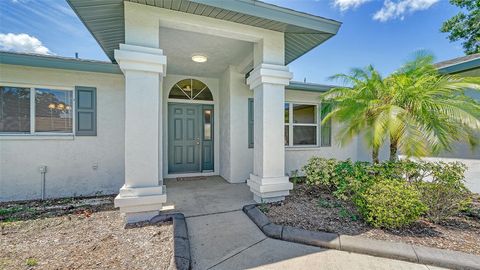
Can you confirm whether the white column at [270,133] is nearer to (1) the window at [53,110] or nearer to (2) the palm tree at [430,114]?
(2) the palm tree at [430,114]

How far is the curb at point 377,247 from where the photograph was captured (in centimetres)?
225

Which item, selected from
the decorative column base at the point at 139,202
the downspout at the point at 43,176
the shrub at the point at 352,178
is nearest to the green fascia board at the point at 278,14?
the shrub at the point at 352,178

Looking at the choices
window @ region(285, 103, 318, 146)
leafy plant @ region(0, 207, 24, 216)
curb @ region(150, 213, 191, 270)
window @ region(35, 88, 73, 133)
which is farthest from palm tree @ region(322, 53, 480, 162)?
leafy plant @ region(0, 207, 24, 216)

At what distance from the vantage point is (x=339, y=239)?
2.60 m

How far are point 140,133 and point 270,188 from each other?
2.42 m

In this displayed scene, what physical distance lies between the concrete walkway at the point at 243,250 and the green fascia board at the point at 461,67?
4.52m

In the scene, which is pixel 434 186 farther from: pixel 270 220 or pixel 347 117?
pixel 270 220

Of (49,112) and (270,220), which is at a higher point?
(49,112)

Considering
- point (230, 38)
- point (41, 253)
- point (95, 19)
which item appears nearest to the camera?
point (41, 253)

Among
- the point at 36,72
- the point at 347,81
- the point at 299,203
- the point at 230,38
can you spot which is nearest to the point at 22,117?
the point at 36,72

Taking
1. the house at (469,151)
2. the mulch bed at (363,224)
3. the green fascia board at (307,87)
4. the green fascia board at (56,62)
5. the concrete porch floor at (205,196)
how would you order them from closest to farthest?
the mulch bed at (363,224)
the concrete porch floor at (205,196)
the green fascia board at (56,62)
the house at (469,151)
the green fascia board at (307,87)

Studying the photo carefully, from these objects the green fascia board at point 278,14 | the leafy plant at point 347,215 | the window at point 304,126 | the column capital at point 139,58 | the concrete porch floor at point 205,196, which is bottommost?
the concrete porch floor at point 205,196

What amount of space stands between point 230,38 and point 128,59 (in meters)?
1.85

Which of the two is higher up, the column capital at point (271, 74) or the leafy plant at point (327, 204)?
the column capital at point (271, 74)
